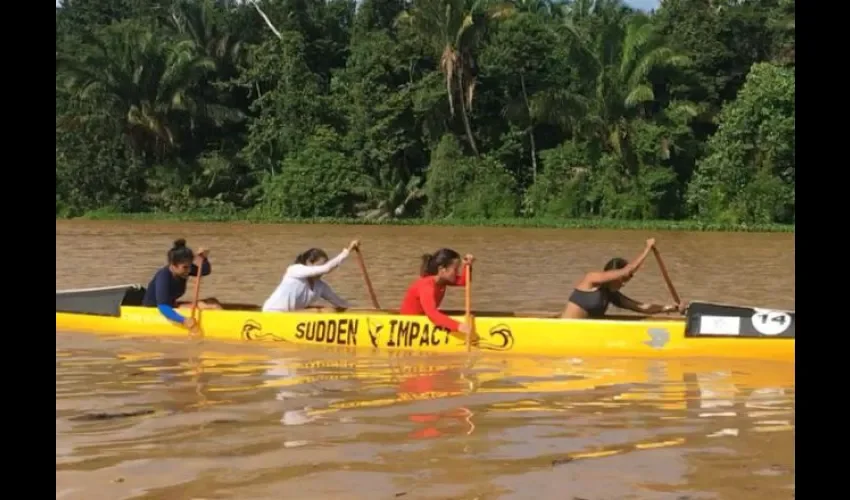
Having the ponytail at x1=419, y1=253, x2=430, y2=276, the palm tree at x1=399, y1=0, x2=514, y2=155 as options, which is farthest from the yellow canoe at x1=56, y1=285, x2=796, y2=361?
the palm tree at x1=399, y1=0, x2=514, y2=155

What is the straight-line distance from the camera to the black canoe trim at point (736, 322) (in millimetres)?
8852

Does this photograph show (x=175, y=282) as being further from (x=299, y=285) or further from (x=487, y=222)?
(x=487, y=222)

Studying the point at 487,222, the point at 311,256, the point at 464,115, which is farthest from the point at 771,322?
the point at 464,115

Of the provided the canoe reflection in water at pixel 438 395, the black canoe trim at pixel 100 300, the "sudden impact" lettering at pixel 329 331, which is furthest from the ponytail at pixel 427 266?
the black canoe trim at pixel 100 300

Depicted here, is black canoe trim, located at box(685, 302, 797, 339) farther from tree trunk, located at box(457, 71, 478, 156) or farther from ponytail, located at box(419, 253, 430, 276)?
tree trunk, located at box(457, 71, 478, 156)

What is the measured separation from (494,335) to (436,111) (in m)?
24.7

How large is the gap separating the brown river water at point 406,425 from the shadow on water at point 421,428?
2 cm

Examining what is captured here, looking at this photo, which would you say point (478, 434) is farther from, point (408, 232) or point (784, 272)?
point (408, 232)

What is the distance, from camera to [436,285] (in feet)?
32.3

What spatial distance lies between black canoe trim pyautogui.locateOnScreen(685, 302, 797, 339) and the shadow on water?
28 centimetres

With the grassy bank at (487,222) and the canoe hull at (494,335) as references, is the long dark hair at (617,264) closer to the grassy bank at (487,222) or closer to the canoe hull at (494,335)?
the canoe hull at (494,335)

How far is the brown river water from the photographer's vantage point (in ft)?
17.1

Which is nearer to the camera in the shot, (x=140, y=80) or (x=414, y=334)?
(x=414, y=334)
